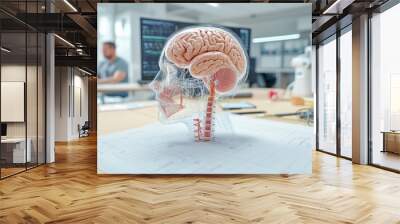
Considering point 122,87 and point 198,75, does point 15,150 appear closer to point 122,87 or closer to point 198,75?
point 122,87

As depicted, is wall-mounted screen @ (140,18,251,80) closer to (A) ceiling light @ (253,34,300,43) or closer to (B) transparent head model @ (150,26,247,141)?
(B) transparent head model @ (150,26,247,141)

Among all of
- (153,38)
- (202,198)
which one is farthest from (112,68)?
(202,198)

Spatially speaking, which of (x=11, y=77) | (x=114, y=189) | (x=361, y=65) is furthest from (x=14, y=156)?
(x=361, y=65)

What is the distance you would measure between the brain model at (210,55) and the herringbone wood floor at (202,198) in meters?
1.55

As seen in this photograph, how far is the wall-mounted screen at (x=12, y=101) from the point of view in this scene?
18.9 feet

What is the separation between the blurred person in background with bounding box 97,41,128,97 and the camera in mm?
5676

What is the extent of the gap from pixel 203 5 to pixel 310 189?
3.07m

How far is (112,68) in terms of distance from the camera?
568cm

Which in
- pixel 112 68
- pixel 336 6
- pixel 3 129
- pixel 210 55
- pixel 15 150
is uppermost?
pixel 336 6

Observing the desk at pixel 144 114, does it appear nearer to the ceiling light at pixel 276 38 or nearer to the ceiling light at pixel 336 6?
the ceiling light at pixel 276 38

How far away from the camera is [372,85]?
23.3 ft

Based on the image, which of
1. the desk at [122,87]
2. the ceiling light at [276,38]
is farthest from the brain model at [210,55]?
the desk at [122,87]

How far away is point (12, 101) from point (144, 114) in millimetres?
2160

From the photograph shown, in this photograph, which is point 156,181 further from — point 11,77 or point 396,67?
point 396,67
